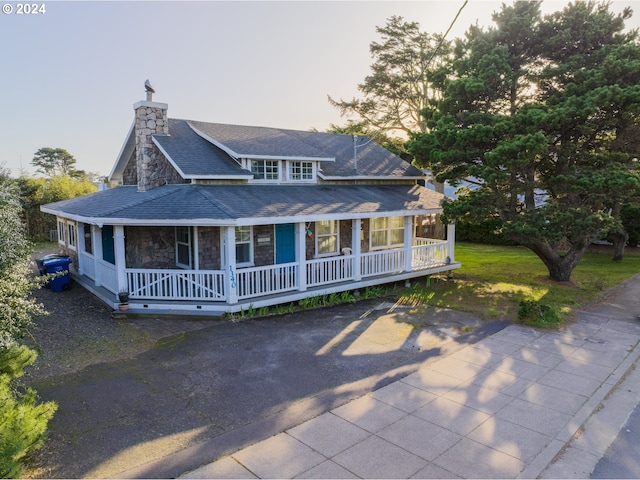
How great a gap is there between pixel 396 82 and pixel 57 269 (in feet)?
78.5

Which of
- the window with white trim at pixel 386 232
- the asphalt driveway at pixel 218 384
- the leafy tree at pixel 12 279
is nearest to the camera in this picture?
the leafy tree at pixel 12 279

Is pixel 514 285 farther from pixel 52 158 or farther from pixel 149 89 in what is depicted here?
pixel 52 158

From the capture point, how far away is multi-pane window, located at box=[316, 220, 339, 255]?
14.7 m

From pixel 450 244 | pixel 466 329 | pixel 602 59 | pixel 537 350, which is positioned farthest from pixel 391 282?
pixel 602 59

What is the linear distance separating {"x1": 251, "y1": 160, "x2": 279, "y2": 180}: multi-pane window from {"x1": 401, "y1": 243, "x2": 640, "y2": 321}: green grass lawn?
6.14 m

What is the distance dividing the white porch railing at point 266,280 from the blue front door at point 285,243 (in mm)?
1348

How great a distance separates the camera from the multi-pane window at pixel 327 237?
14.7 metres

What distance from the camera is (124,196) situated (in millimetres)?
14148

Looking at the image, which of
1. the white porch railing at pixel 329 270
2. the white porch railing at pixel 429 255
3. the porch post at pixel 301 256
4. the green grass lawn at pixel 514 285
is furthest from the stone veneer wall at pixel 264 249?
the white porch railing at pixel 429 255

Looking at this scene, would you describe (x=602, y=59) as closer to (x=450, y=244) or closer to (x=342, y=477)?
(x=450, y=244)

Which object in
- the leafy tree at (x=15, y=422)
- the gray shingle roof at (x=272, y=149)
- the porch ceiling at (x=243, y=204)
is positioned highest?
the gray shingle roof at (x=272, y=149)

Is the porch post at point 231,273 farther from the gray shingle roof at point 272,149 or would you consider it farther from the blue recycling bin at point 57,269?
the blue recycling bin at point 57,269

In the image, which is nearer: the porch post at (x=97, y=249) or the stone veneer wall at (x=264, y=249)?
the porch post at (x=97, y=249)

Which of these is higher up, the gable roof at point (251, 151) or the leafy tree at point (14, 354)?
the gable roof at point (251, 151)
